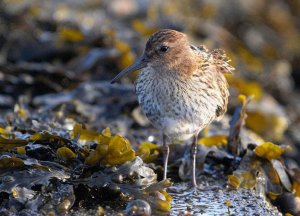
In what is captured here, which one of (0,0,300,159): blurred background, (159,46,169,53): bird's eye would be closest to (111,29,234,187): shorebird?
(159,46,169,53): bird's eye

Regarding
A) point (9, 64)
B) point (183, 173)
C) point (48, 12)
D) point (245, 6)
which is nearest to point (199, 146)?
point (183, 173)

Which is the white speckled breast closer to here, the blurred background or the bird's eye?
the bird's eye

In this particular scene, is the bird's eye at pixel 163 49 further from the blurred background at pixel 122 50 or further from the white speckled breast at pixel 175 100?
the blurred background at pixel 122 50

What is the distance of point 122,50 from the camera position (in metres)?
6.95

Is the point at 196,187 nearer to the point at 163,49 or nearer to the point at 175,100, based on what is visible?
the point at 175,100

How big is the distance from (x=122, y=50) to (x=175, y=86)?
8.27 ft

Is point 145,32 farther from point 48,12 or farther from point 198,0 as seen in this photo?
point 198,0

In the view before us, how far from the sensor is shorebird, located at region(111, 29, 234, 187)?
14.7 ft

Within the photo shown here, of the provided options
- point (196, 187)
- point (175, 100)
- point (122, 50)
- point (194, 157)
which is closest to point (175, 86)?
point (175, 100)

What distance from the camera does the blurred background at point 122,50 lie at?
244 inches

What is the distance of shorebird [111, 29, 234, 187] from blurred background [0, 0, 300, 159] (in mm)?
1036

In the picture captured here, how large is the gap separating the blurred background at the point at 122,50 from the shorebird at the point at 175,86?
1036mm

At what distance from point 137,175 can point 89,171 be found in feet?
0.95

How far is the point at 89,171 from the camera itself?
388 centimetres
